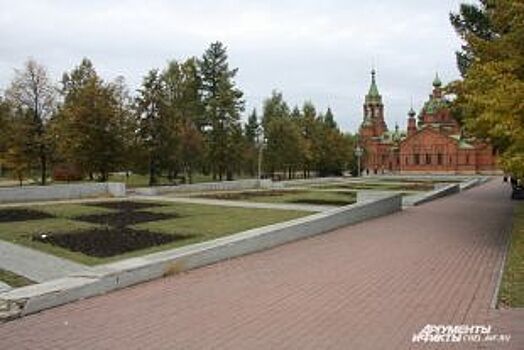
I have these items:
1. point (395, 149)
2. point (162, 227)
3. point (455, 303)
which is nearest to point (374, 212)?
point (162, 227)

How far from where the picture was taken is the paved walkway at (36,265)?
36.1ft

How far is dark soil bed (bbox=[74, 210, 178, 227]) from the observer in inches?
739

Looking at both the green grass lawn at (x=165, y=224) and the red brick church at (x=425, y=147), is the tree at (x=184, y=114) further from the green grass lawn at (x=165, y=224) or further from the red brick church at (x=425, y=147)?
the red brick church at (x=425, y=147)

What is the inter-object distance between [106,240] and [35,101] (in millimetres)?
24232

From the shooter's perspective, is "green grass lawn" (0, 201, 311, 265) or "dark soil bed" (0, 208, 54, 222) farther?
"dark soil bed" (0, 208, 54, 222)

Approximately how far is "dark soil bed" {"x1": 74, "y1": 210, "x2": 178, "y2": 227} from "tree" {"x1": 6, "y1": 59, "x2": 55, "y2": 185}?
1634 cm

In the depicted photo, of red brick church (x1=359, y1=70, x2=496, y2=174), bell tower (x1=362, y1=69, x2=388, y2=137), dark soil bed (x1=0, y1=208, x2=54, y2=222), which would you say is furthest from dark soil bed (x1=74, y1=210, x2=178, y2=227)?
bell tower (x1=362, y1=69, x2=388, y2=137)

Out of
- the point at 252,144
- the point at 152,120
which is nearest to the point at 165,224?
the point at 152,120

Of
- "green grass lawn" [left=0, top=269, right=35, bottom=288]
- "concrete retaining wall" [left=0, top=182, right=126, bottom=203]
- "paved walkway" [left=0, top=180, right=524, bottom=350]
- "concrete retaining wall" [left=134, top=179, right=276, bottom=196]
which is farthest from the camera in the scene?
"concrete retaining wall" [left=134, top=179, right=276, bottom=196]

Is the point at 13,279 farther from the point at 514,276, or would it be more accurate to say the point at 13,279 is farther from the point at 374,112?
the point at 374,112

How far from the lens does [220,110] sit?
5669 centimetres

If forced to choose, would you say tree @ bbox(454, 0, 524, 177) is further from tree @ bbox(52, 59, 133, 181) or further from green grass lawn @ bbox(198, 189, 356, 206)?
tree @ bbox(52, 59, 133, 181)

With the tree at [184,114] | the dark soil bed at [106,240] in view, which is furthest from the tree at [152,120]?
the dark soil bed at [106,240]

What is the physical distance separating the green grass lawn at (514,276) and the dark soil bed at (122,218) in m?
9.74
